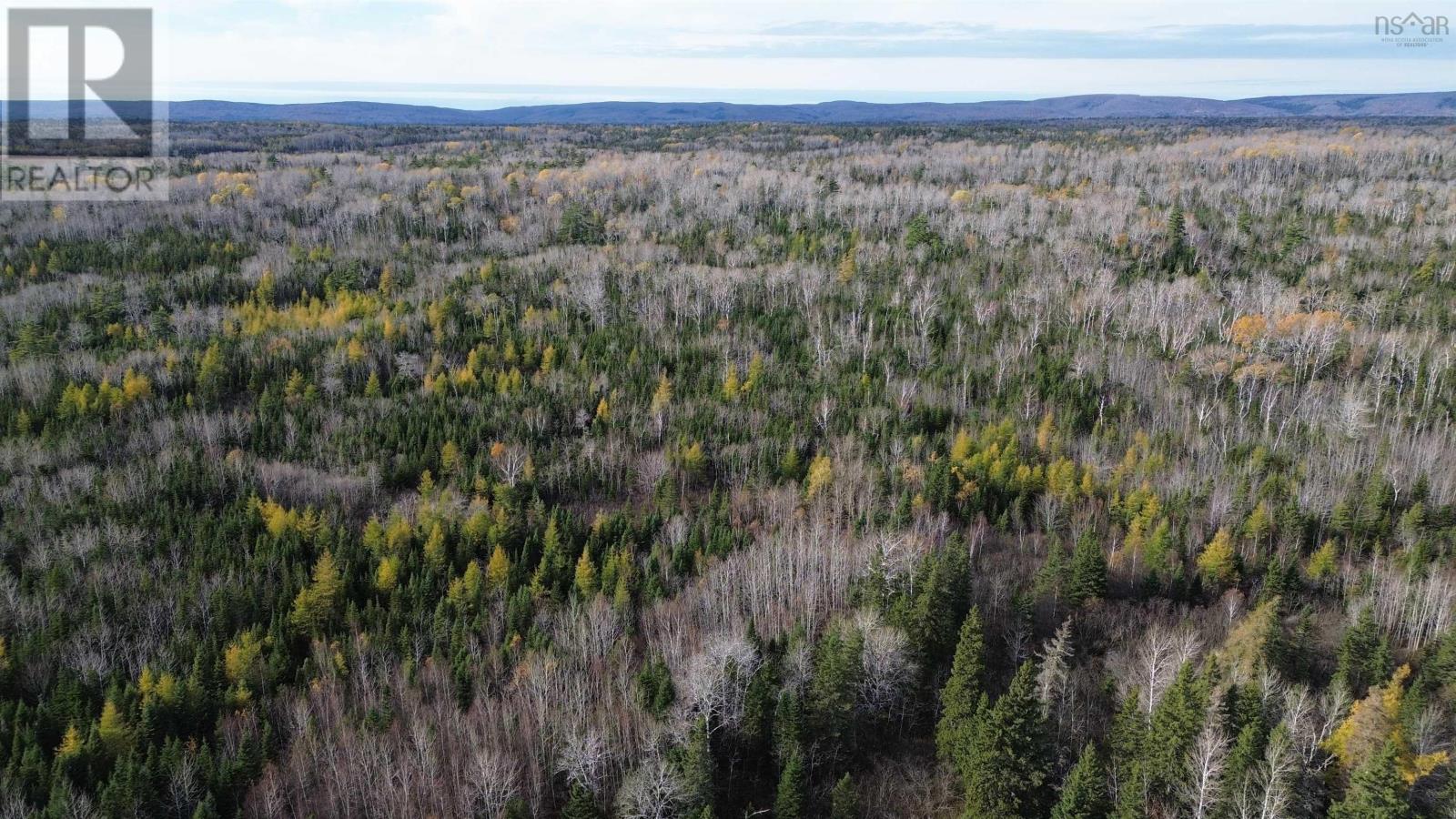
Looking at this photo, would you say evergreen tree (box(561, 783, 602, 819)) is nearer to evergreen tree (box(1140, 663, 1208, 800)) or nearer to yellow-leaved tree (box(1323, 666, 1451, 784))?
evergreen tree (box(1140, 663, 1208, 800))

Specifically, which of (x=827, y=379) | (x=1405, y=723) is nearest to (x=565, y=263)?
(x=827, y=379)

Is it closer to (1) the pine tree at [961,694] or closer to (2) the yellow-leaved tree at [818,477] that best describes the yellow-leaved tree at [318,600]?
(2) the yellow-leaved tree at [818,477]

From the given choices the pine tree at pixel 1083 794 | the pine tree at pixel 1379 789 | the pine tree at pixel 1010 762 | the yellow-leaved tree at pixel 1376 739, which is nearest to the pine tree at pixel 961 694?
the pine tree at pixel 1010 762

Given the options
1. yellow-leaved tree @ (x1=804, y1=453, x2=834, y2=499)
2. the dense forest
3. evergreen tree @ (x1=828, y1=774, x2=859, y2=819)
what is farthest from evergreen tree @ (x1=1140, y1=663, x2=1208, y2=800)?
yellow-leaved tree @ (x1=804, y1=453, x2=834, y2=499)

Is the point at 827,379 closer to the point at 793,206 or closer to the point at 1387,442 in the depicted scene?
the point at 1387,442

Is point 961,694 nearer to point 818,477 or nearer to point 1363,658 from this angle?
point 1363,658
